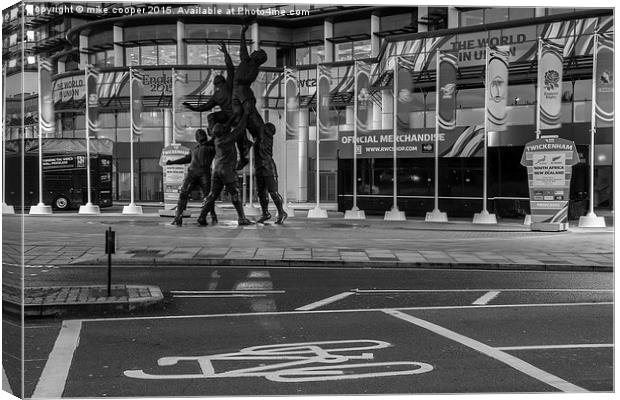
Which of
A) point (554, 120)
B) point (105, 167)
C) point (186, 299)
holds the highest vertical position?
point (554, 120)

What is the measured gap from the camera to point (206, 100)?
6086mm

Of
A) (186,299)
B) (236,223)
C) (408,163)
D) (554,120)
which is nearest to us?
(186,299)

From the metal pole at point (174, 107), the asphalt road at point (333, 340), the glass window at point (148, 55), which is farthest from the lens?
the metal pole at point (174, 107)

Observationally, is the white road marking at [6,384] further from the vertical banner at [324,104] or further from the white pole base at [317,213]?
the vertical banner at [324,104]

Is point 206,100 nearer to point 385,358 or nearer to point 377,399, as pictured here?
point 385,358

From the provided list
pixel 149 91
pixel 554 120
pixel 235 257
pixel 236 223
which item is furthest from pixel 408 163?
pixel 149 91

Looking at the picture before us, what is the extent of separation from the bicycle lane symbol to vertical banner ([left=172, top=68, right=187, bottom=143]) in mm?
2230

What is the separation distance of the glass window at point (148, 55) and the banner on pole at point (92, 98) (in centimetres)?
39

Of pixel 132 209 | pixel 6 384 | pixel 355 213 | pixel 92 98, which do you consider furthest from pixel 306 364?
pixel 355 213

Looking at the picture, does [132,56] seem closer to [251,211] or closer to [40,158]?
[40,158]

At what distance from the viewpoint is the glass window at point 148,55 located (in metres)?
4.70

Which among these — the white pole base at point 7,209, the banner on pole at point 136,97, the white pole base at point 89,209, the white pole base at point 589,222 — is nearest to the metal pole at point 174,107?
the banner on pole at point 136,97

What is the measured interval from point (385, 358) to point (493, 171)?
7.56 m

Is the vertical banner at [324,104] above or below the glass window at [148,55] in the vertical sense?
below
